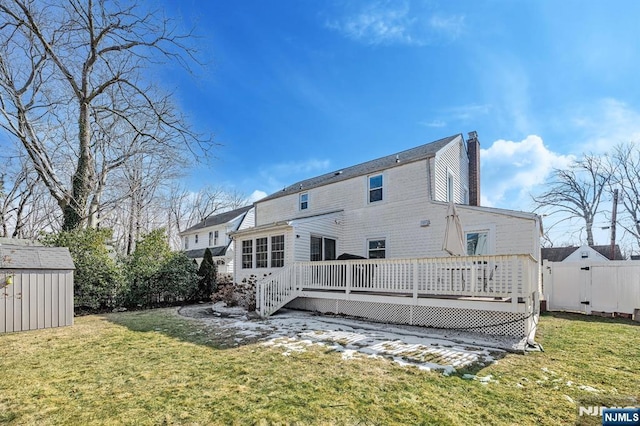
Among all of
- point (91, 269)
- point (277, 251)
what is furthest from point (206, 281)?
point (91, 269)

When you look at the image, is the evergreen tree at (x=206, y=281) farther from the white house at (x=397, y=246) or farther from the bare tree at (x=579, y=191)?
the bare tree at (x=579, y=191)

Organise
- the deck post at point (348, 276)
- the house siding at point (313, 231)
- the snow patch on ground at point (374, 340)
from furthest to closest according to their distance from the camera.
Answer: the house siding at point (313, 231)
the deck post at point (348, 276)
the snow patch on ground at point (374, 340)

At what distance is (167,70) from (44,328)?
9.87 m

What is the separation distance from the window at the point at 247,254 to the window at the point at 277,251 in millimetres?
1546

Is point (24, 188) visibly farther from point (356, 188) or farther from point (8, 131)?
point (356, 188)

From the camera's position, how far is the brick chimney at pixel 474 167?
1416 centimetres

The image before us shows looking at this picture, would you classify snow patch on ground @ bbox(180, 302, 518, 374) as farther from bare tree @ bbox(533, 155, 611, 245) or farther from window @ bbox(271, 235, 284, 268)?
bare tree @ bbox(533, 155, 611, 245)

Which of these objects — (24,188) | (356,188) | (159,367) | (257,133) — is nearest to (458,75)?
(356,188)

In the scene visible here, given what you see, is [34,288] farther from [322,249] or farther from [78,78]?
[78,78]

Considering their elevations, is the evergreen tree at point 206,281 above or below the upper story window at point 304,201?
below

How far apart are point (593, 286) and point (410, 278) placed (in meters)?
7.36

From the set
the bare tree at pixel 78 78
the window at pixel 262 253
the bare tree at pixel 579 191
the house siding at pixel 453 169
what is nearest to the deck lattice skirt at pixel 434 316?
the window at pixel 262 253

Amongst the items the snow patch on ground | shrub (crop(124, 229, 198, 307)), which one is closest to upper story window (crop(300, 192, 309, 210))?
shrub (crop(124, 229, 198, 307))

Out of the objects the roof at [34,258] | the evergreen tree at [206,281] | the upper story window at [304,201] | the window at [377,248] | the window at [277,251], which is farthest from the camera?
the upper story window at [304,201]
